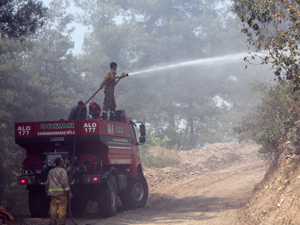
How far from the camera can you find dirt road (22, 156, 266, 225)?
970 cm

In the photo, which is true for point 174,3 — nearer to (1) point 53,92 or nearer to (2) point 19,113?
(1) point 53,92

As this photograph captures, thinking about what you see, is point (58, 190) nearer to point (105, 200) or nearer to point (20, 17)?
point (105, 200)

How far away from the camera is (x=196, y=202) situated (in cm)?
1290

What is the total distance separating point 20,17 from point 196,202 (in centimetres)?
902

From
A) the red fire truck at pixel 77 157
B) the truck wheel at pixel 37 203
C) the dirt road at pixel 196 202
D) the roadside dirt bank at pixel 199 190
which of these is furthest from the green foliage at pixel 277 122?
the truck wheel at pixel 37 203

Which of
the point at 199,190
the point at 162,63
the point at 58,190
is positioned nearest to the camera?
the point at 58,190

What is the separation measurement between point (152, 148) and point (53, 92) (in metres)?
8.32

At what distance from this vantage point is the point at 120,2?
1663 inches

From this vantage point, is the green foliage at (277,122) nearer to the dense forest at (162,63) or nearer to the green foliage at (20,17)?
the green foliage at (20,17)

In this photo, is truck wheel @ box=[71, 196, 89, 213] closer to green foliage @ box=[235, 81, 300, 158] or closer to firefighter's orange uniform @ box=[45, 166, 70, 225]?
firefighter's orange uniform @ box=[45, 166, 70, 225]

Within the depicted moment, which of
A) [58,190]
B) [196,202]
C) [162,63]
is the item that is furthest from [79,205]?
[162,63]

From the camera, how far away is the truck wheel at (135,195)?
39.0 ft

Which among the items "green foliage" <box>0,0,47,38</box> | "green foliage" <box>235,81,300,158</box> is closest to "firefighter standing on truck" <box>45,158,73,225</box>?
"green foliage" <box>235,81,300,158</box>

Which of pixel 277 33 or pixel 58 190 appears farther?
pixel 58 190
